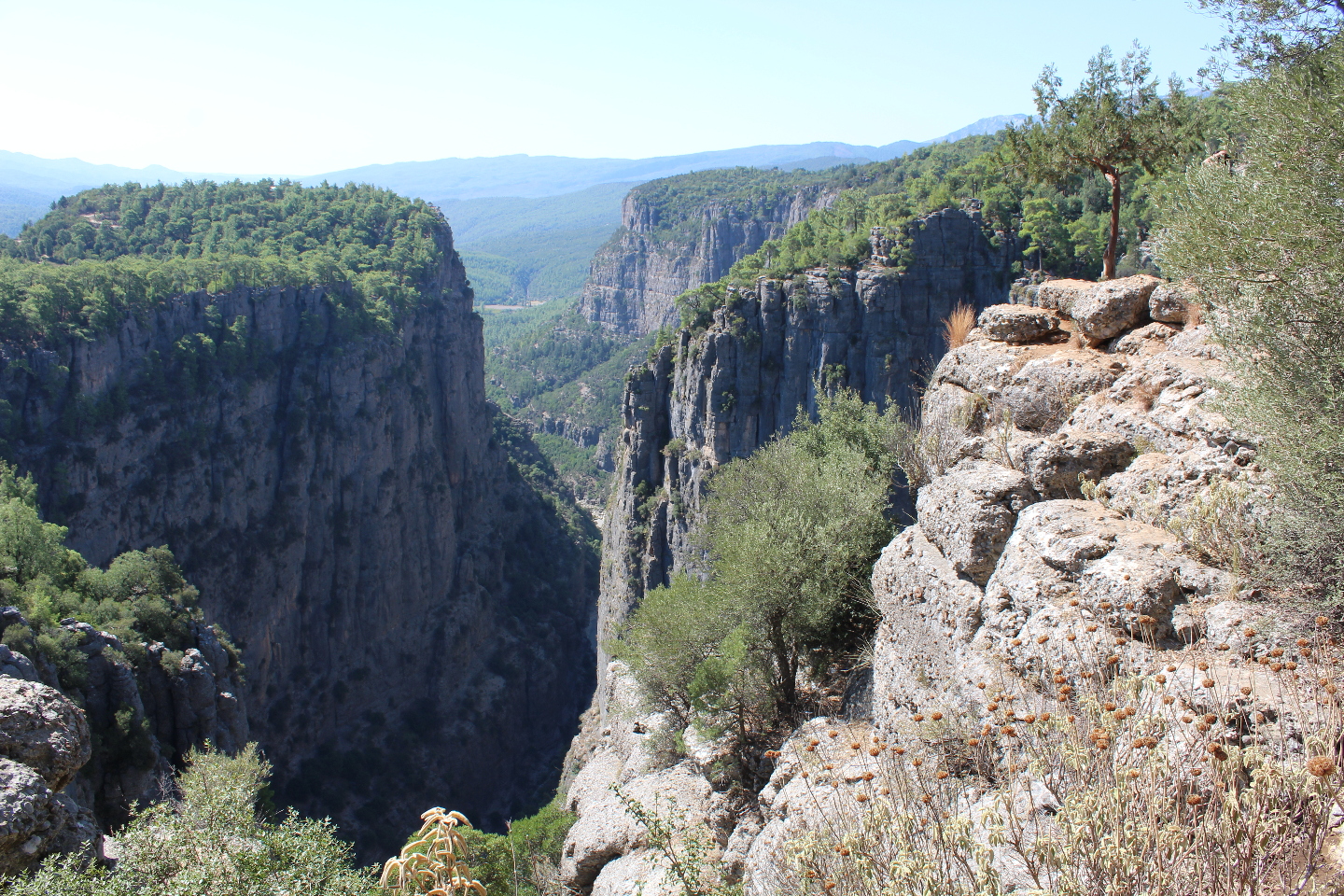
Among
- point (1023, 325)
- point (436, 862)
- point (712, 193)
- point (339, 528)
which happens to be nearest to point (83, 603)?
point (436, 862)

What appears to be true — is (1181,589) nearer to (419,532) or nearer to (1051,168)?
(1051,168)

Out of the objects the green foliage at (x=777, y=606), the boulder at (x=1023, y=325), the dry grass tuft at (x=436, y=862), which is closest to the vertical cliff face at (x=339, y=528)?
the green foliage at (x=777, y=606)

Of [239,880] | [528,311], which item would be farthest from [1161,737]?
[528,311]

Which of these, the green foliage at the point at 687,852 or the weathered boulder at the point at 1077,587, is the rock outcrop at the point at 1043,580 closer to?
the weathered boulder at the point at 1077,587

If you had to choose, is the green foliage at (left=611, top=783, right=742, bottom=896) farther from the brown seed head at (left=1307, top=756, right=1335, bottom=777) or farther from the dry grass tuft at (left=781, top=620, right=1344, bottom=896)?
the brown seed head at (left=1307, top=756, right=1335, bottom=777)

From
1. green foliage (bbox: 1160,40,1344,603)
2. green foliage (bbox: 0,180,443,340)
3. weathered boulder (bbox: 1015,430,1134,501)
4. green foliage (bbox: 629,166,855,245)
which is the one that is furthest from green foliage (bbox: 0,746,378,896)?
green foliage (bbox: 629,166,855,245)

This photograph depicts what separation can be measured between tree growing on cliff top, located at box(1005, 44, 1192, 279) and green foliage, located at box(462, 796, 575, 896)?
588 inches

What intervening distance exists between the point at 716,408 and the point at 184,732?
26.3m

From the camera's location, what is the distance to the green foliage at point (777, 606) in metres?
12.2

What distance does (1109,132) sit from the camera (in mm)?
13570

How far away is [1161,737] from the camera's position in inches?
Result: 183

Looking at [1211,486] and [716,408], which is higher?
[1211,486]

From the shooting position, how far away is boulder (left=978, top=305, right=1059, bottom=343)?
11.6 metres

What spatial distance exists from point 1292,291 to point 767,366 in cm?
3367
